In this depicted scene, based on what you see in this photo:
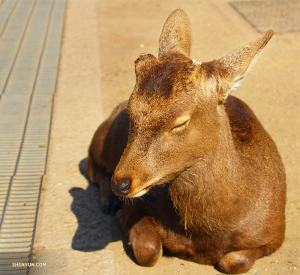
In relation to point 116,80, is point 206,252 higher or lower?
higher

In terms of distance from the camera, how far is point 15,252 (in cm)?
523

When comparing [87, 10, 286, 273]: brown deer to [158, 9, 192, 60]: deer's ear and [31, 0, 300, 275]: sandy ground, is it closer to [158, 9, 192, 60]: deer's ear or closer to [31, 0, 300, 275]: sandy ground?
[158, 9, 192, 60]: deer's ear

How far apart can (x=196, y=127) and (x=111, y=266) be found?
153cm

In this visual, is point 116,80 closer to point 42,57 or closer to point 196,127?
point 42,57

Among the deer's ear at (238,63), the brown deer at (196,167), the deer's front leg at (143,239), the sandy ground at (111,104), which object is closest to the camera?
the brown deer at (196,167)

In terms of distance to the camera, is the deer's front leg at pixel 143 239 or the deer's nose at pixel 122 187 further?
the deer's front leg at pixel 143 239

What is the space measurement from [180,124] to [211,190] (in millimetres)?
661

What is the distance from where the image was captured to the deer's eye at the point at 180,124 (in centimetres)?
411

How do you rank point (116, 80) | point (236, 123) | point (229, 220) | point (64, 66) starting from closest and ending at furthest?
point (229, 220) < point (236, 123) < point (116, 80) < point (64, 66)

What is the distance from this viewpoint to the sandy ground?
5.20 metres

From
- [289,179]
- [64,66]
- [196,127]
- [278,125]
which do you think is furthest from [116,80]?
[196,127]

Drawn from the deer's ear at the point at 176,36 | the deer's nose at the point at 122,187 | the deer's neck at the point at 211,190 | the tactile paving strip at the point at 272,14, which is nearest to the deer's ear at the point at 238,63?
the deer's neck at the point at 211,190

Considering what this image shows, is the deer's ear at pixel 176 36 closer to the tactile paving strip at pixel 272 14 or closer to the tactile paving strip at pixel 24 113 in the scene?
the tactile paving strip at pixel 24 113

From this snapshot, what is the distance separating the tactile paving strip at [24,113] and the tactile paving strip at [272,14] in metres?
3.90
